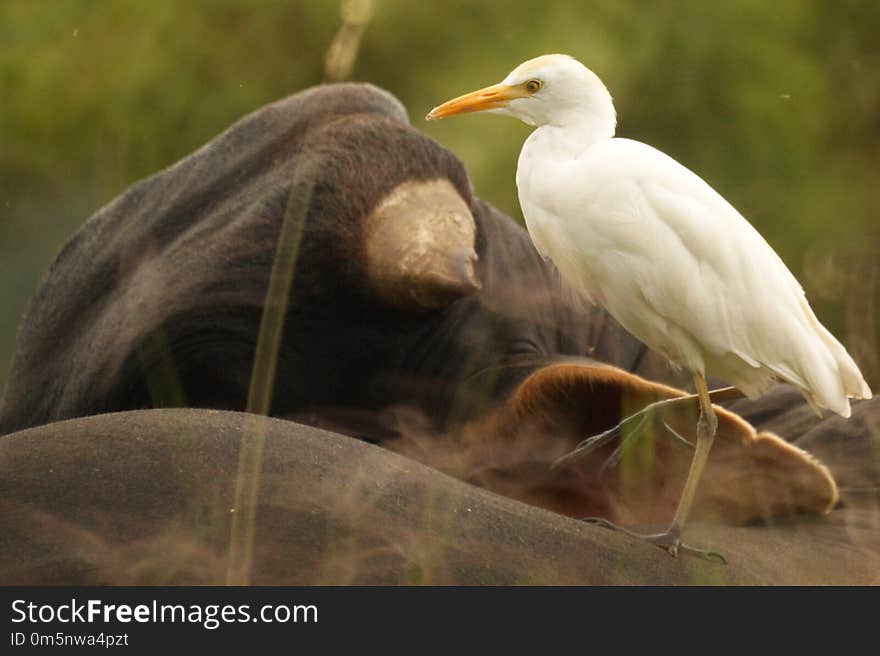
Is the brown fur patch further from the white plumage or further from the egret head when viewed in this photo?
the egret head

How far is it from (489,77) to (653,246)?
411 centimetres

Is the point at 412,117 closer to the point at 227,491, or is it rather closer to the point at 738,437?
the point at 738,437

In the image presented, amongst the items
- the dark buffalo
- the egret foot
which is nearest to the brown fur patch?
the dark buffalo

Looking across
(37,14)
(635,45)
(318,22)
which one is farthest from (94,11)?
(635,45)

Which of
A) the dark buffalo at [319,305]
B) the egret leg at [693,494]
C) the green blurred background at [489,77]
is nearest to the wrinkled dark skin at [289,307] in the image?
the dark buffalo at [319,305]

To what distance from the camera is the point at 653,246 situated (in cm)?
266

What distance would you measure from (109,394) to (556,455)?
46.0 inches

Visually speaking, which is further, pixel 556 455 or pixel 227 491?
pixel 556 455

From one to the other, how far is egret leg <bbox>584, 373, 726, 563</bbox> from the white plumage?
0.12m

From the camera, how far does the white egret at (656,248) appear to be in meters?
2.66

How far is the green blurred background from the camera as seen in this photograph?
654 cm

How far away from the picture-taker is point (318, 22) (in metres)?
6.85

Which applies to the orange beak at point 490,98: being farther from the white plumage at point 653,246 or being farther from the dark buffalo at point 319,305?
the dark buffalo at point 319,305
